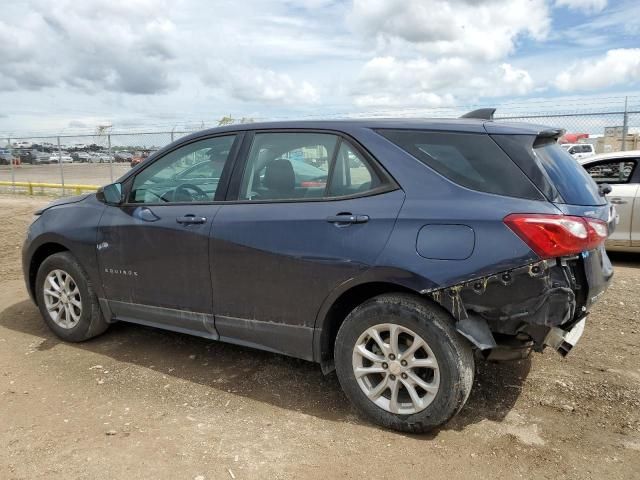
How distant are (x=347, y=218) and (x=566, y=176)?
123 centimetres

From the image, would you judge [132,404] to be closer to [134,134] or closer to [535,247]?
[535,247]

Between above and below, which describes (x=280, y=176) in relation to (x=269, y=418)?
above

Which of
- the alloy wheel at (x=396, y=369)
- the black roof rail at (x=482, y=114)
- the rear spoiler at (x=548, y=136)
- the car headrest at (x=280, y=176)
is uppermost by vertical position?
the black roof rail at (x=482, y=114)

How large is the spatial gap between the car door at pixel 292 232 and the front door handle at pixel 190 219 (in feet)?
0.41

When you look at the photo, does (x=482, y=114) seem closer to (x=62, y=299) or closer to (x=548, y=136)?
(x=548, y=136)

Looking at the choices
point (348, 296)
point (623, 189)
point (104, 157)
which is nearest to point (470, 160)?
point (348, 296)

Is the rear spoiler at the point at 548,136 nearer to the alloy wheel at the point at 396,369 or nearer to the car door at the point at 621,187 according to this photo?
the alloy wheel at the point at 396,369

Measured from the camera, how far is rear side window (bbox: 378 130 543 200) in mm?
2902

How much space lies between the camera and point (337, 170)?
3316 millimetres

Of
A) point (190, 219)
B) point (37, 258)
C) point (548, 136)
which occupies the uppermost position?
point (548, 136)

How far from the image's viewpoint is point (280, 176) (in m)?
3.56

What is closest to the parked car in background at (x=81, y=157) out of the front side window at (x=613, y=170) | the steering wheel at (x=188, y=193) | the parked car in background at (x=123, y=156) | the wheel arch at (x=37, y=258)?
the parked car in background at (x=123, y=156)

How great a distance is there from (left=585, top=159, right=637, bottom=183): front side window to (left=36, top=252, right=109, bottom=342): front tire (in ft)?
21.0

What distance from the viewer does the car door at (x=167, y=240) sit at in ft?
12.3
